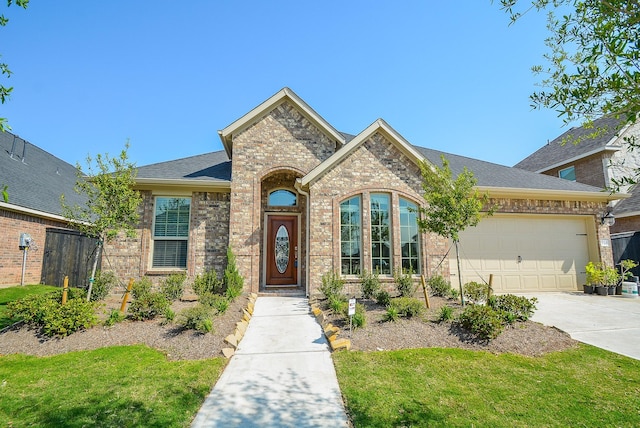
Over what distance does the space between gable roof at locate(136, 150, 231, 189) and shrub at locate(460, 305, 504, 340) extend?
757cm

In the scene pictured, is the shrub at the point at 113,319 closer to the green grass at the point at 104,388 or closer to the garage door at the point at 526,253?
the green grass at the point at 104,388

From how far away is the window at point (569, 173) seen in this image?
17562 millimetres

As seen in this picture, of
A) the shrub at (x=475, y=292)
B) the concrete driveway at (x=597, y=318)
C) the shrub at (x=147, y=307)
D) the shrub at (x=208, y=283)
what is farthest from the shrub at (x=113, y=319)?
the concrete driveway at (x=597, y=318)

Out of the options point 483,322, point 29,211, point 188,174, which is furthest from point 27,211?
point 483,322

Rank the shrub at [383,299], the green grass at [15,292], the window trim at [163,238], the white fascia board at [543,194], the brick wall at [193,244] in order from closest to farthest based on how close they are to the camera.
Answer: the shrub at [383,299], the green grass at [15,292], the brick wall at [193,244], the window trim at [163,238], the white fascia board at [543,194]

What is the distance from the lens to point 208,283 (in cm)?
935

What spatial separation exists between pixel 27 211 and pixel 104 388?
1162 cm

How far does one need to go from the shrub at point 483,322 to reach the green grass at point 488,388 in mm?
589

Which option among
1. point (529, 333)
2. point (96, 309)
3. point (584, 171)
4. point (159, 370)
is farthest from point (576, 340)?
point (584, 171)

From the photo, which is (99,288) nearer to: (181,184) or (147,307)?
(147,307)

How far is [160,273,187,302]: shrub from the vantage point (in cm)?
888

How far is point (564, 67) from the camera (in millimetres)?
3418

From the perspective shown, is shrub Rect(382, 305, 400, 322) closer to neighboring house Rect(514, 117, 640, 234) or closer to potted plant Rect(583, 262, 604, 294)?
potted plant Rect(583, 262, 604, 294)

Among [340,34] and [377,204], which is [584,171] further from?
[340,34]
